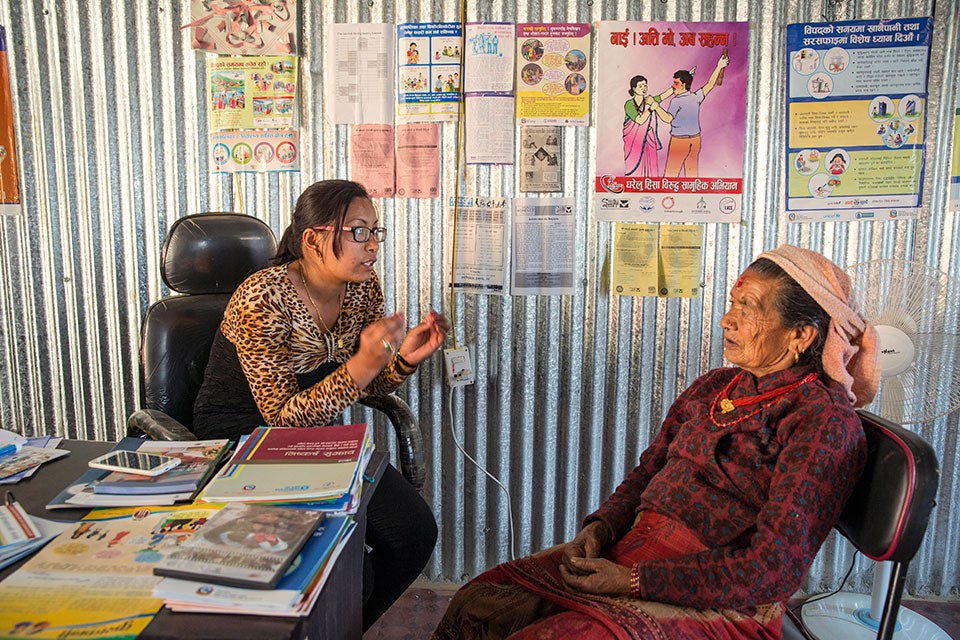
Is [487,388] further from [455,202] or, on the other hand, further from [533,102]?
[533,102]

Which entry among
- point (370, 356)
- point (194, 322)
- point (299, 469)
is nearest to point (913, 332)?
point (370, 356)

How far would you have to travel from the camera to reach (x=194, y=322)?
206 centimetres

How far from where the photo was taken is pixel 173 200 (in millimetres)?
2584

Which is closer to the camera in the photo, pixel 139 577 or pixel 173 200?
pixel 139 577

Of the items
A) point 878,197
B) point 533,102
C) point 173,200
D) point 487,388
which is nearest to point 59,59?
point 173,200

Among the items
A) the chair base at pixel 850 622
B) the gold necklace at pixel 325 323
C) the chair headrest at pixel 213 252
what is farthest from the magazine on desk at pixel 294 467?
the chair base at pixel 850 622

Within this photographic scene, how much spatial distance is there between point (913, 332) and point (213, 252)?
6.96 ft

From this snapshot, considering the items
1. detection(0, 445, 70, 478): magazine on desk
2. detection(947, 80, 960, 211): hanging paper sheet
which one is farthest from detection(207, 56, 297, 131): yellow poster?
detection(947, 80, 960, 211): hanging paper sheet

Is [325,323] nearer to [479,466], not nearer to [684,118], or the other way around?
[479,466]

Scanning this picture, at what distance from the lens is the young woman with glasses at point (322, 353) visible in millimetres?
1826

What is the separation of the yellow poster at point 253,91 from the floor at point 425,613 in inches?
75.8

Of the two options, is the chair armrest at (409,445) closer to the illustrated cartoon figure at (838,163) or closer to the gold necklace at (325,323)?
the gold necklace at (325,323)

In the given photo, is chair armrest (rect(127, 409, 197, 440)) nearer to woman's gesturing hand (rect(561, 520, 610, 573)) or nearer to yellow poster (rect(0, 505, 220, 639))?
yellow poster (rect(0, 505, 220, 639))

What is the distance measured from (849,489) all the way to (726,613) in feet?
1.16
